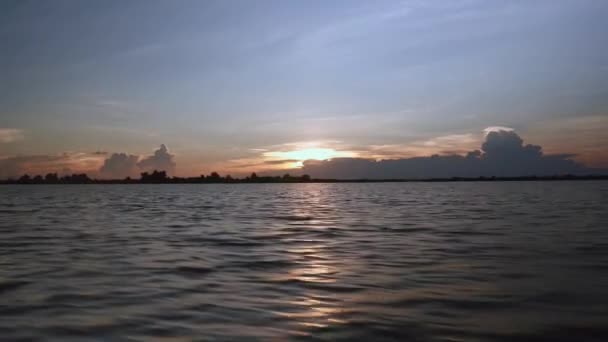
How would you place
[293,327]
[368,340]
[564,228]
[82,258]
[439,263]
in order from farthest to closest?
[564,228], [82,258], [439,263], [293,327], [368,340]

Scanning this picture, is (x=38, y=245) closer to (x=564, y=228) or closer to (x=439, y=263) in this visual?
(x=439, y=263)

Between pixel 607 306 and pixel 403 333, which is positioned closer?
pixel 403 333

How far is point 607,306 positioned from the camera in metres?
7.78

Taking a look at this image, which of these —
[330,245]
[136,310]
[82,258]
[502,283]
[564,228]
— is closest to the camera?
[136,310]

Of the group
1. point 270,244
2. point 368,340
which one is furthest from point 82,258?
point 368,340

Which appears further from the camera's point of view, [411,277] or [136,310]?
[411,277]

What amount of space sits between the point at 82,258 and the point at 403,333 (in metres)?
10.5

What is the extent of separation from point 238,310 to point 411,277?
4.56m

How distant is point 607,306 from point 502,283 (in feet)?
7.15

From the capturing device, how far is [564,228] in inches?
810

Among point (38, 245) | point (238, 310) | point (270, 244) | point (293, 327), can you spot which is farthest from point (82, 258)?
point (293, 327)

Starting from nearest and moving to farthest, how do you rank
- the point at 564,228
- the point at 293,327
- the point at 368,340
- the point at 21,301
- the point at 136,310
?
the point at 368,340 → the point at 293,327 → the point at 136,310 → the point at 21,301 → the point at 564,228

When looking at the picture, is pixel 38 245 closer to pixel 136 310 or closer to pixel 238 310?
pixel 136 310

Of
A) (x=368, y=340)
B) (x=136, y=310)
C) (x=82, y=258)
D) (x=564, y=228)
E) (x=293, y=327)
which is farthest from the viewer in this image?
(x=564, y=228)
